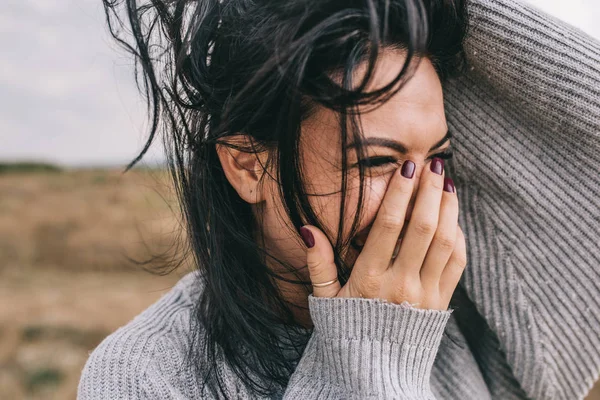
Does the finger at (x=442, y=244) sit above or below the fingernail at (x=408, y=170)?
below

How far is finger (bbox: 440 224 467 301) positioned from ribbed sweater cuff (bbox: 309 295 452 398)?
10 cm

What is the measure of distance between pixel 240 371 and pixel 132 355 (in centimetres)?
32

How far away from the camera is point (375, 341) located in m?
1.46

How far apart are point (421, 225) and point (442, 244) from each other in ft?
0.31

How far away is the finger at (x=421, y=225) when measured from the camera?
4.89ft

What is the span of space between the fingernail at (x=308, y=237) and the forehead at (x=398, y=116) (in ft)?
0.77

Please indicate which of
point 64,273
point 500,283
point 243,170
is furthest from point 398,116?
point 64,273

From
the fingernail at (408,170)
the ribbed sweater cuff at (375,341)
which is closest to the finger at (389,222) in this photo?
the fingernail at (408,170)

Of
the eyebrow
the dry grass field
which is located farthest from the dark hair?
the dry grass field

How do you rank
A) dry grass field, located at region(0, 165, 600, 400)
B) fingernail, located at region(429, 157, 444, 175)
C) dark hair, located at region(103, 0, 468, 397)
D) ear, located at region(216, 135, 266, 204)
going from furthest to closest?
dry grass field, located at region(0, 165, 600, 400) → ear, located at region(216, 135, 266, 204) → fingernail, located at region(429, 157, 444, 175) → dark hair, located at region(103, 0, 468, 397)

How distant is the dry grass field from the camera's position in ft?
16.4

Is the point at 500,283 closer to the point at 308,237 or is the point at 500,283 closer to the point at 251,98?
the point at 308,237

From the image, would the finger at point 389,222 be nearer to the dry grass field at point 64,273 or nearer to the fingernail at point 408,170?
the fingernail at point 408,170

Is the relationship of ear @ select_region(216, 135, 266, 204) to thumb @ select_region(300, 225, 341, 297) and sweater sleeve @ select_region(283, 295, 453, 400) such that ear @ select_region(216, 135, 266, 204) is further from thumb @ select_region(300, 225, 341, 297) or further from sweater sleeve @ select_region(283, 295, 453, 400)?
sweater sleeve @ select_region(283, 295, 453, 400)
